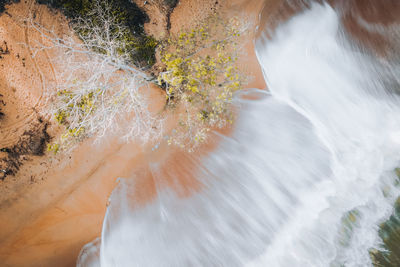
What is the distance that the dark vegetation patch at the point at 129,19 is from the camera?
5.58 meters

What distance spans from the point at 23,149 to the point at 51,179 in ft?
3.49

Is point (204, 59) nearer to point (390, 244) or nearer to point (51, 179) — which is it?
point (51, 179)

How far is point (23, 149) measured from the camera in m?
5.83

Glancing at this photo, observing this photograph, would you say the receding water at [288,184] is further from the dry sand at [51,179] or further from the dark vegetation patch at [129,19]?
the dark vegetation patch at [129,19]

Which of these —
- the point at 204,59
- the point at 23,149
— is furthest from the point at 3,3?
the point at 204,59

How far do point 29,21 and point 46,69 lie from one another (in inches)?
48.4

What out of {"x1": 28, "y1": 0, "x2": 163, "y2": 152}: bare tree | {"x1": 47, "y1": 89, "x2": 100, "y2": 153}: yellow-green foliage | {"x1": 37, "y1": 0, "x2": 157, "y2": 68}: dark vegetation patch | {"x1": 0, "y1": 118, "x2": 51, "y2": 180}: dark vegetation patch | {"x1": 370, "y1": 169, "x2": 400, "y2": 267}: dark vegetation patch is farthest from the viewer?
{"x1": 0, "y1": 118, "x2": 51, "y2": 180}: dark vegetation patch

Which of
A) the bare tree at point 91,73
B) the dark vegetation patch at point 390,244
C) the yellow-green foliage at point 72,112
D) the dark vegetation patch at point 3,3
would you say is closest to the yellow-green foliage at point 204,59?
the bare tree at point 91,73

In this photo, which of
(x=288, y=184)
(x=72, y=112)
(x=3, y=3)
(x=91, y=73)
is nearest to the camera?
(x=72, y=112)

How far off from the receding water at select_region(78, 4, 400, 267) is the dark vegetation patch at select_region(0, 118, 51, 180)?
2.47 metres

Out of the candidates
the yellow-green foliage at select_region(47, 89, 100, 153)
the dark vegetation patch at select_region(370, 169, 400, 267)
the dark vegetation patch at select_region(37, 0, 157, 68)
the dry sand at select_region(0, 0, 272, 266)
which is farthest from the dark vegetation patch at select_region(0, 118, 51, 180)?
the dark vegetation patch at select_region(370, 169, 400, 267)

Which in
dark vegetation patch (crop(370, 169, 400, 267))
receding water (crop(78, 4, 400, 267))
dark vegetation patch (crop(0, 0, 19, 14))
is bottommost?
dark vegetation patch (crop(370, 169, 400, 267))

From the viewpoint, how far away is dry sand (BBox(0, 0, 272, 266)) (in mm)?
5723

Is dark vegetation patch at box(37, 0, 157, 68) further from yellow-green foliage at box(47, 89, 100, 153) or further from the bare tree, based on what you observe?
yellow-green foliage at box(47, 89, 100, 153)
